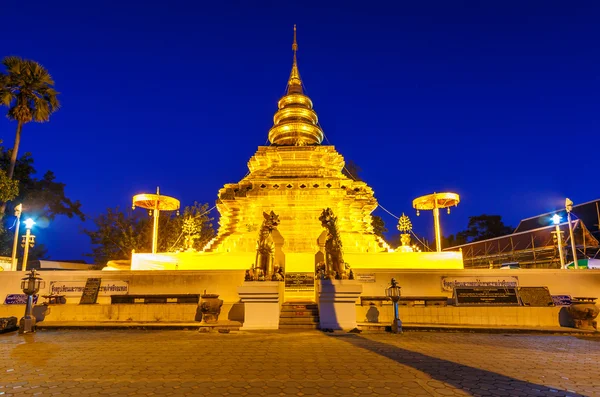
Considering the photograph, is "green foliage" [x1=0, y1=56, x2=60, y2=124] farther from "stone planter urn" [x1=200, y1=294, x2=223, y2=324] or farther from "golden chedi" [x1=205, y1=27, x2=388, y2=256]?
"stone planter urn" [x1=200, y1=294, x2=223, y2=324]

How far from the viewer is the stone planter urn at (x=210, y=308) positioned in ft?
37.1

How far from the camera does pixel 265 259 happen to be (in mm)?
12211

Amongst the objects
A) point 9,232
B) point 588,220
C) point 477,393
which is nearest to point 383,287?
point 477,393

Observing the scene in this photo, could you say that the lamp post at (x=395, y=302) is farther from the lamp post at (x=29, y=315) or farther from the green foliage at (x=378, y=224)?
the green foliage at (x=378, y=224)

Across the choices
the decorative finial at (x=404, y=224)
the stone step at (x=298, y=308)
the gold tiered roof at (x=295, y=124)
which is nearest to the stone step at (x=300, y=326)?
the stone step at (x=298, y=308)

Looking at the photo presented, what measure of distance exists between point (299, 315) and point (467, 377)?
22.9 ft

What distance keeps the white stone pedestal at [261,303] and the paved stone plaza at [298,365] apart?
1239mm

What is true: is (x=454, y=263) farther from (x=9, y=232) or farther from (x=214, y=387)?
(x=9, y=232)

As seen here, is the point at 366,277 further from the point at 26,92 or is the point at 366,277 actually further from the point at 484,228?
the point at 484,228

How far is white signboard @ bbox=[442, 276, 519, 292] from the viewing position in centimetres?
1388

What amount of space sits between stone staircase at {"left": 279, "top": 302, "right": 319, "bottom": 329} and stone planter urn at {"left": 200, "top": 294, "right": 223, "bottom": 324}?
203cm

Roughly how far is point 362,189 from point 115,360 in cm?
1779

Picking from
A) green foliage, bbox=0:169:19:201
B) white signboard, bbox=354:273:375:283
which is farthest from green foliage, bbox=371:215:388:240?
green foliage, bbox=0:169:19:201

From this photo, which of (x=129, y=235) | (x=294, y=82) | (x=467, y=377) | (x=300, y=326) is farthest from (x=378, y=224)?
(x=467, y=377)
